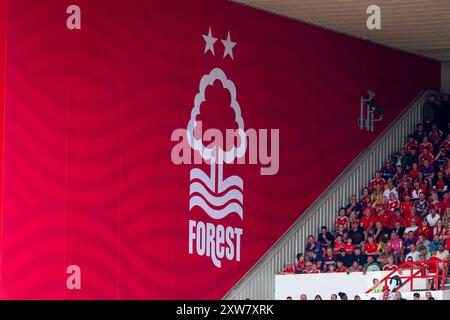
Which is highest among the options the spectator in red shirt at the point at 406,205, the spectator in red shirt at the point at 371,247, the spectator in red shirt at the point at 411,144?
the spectator in red shirt at the point at 411,144

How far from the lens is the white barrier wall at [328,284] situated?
727 inches

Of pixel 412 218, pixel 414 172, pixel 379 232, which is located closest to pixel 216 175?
pixel 379 232

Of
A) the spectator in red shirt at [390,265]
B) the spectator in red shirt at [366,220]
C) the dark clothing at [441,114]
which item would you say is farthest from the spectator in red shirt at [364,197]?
the spectator in red shirt at [390,265]

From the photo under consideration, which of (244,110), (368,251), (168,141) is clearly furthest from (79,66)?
(368,251)

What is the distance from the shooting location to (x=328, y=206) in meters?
22.2

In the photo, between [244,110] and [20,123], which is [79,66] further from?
[244,110]

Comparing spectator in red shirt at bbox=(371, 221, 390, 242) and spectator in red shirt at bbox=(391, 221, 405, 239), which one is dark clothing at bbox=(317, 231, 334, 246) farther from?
spectator in red shirt at bbox=(391, 221, 405, 239)

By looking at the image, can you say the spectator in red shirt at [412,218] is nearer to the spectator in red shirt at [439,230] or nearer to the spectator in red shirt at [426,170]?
the spectator in red shirt at [439,230]

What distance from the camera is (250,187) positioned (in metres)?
20.6

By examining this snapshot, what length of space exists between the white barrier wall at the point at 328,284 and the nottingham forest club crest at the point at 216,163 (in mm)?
1020

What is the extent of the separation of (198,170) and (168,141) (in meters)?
0.87
